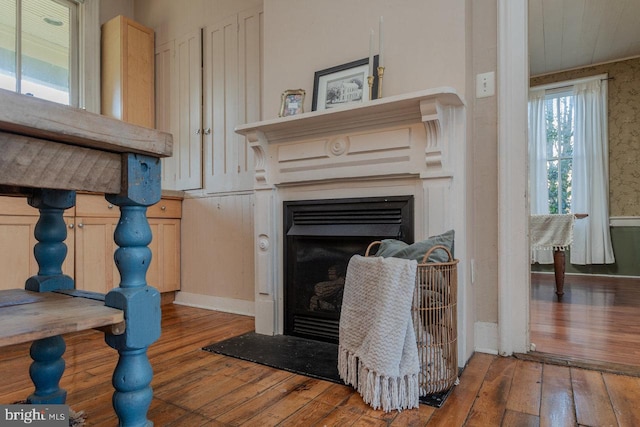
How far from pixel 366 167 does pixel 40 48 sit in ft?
9.52

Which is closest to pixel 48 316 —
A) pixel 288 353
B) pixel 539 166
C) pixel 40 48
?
pixel 288 353

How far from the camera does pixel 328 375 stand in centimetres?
155

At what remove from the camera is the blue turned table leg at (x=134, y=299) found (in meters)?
0.82

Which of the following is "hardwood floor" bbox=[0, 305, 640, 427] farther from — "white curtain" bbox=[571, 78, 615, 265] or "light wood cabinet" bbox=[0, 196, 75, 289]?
"white curtain" bbox=[571, 78, 615, 265]

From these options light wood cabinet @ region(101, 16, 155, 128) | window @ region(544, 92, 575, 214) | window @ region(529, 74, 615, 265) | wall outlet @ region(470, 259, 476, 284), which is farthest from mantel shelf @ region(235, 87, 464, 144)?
window @ region(544, 92, 575, 214)

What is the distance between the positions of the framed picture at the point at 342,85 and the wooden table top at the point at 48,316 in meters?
1.51

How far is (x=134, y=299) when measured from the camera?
830 millimetres

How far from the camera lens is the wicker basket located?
1383 millimetres

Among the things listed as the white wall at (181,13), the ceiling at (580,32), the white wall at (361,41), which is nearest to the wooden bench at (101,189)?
the white wall at (361,41)

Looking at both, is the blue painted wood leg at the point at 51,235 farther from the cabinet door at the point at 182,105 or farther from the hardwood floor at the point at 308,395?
the cabinet door at the point at 182,105

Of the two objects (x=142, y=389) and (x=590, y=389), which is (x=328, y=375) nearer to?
(x=142, y=389)

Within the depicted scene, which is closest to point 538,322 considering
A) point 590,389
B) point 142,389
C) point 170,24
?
point 590,389

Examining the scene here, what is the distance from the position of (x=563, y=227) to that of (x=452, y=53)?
8.19 feet

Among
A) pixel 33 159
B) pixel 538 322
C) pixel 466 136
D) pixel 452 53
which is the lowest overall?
pixel 538 322
